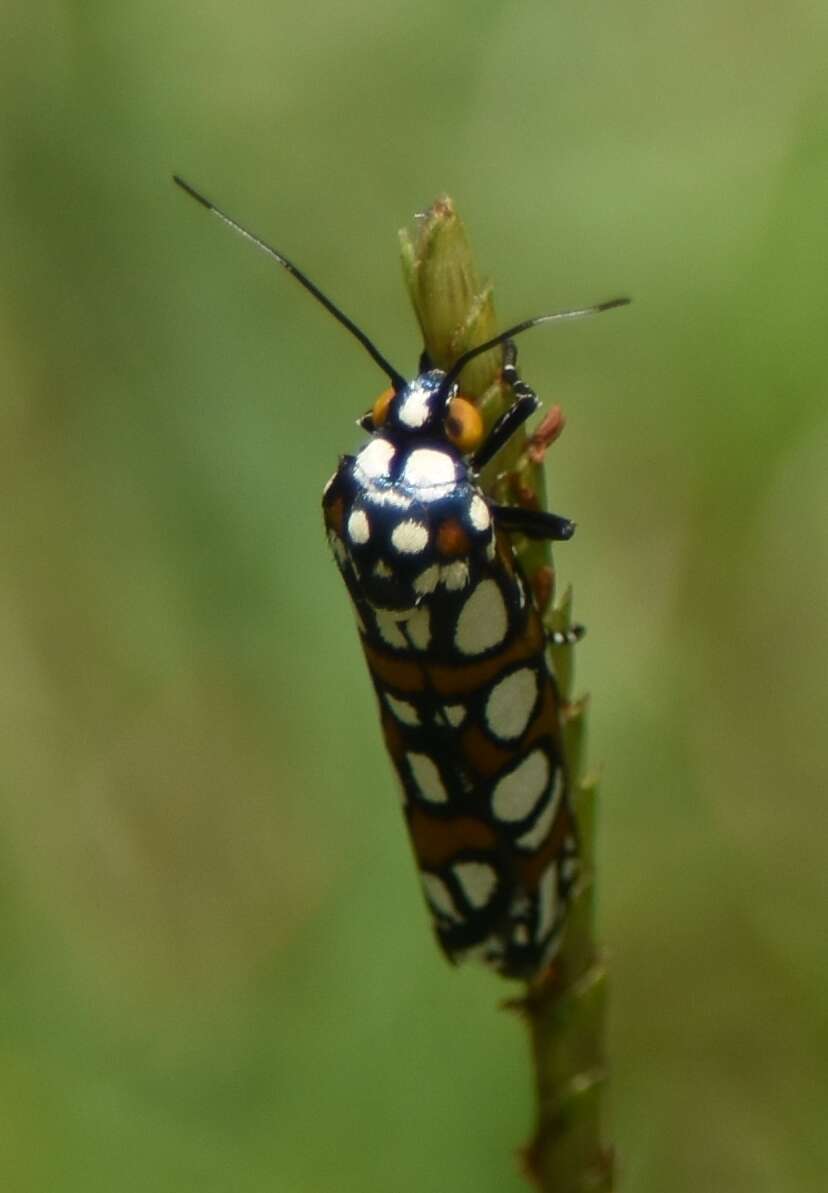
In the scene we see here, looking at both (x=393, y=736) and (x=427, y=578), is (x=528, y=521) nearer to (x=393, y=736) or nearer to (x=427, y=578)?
(x=427, y=578)

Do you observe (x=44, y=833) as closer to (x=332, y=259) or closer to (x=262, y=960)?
(x=262, y=960)

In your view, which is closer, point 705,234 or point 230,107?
point 705,234

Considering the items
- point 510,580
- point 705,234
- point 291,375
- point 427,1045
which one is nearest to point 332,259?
point 291,375

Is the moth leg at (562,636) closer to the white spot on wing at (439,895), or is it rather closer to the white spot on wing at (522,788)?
the white spot on wing at (522,788)

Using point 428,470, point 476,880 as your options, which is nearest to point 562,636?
point 428,470

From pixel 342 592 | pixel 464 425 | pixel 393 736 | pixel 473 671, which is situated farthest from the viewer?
pixel 342 592

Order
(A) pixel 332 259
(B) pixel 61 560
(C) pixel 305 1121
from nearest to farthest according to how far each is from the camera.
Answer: (C) pixel 305 1121
(B) pixel 61 560
(A) pixel 332 259

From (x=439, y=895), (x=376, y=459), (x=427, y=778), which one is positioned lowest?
(x=439, y=895)
